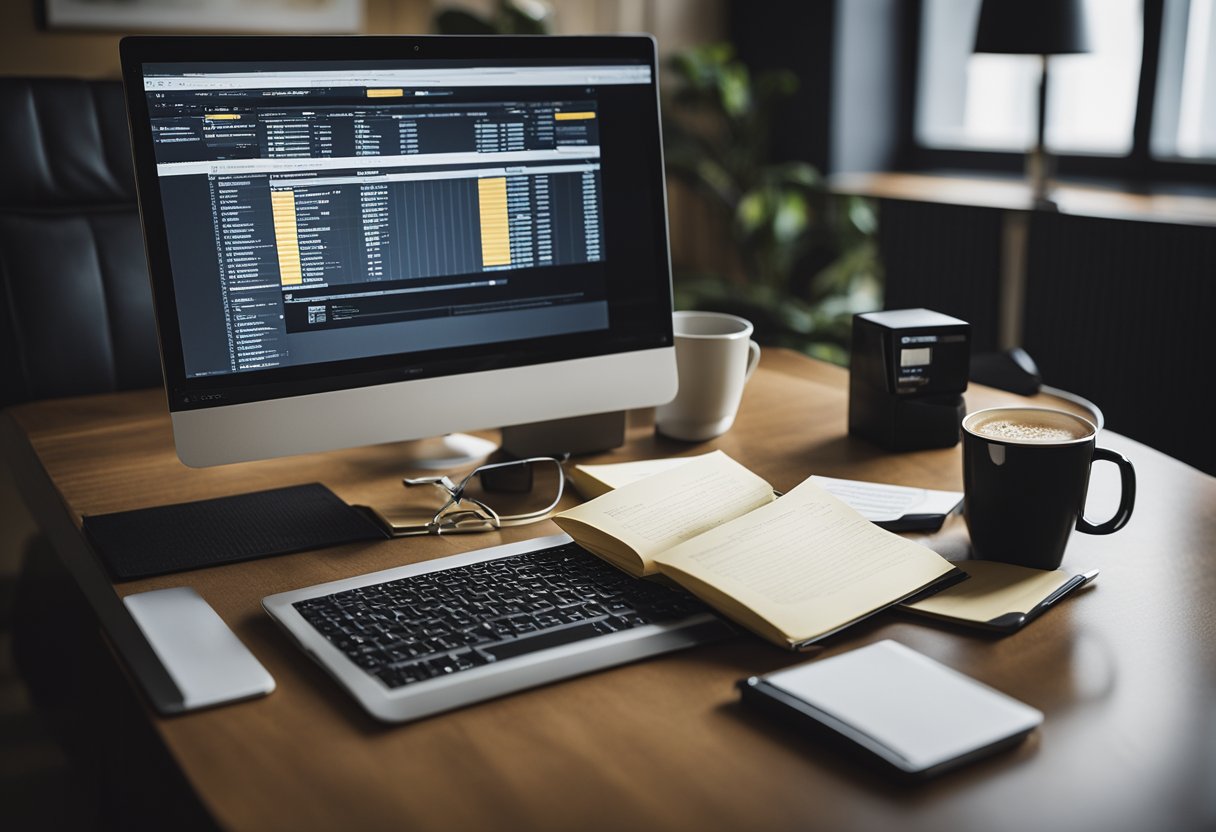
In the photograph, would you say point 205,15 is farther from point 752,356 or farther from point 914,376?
point 914,376

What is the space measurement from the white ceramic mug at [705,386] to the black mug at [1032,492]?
0.37 m

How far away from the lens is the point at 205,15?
2816 mm

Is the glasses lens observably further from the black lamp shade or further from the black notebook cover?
the black lamp shade

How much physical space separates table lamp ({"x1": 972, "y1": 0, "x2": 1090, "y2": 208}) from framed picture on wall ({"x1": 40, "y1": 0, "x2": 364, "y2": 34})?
5.39 ft

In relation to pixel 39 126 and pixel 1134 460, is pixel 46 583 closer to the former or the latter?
pixel 39 126

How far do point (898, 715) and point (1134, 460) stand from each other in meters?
0.63

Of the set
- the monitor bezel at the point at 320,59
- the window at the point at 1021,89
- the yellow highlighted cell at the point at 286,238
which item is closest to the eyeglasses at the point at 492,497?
the monitor bezel at the point at 320,59

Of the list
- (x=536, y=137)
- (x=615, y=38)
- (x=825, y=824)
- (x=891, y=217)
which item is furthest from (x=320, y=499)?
(x=891, y=217)

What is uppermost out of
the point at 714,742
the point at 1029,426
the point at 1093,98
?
the point at 1093,98

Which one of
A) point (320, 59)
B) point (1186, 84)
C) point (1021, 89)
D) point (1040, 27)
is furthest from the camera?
point (1021, 89)

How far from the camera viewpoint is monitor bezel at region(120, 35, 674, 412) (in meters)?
0.95

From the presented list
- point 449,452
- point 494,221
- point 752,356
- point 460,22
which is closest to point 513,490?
point 449,452

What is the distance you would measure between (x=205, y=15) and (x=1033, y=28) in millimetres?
1949

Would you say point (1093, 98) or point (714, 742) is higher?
point (1093, 98)
